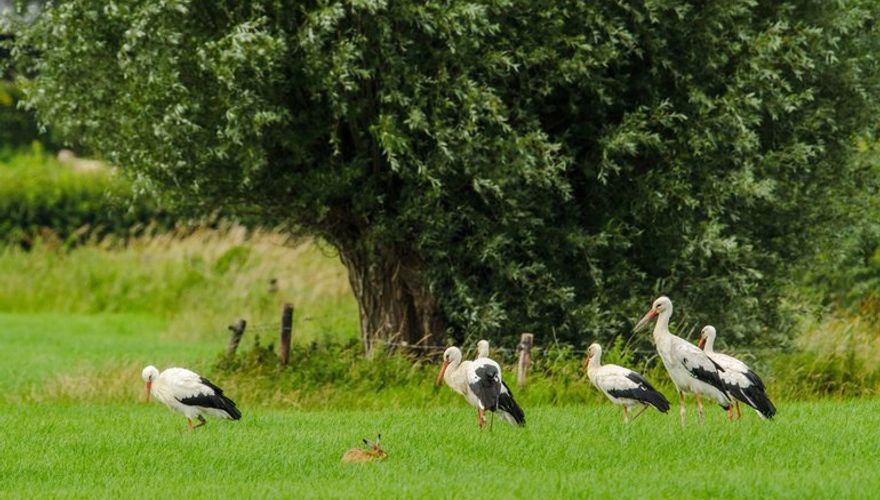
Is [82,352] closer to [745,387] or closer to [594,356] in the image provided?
[594,356]

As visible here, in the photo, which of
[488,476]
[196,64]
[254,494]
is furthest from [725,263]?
[254,494]

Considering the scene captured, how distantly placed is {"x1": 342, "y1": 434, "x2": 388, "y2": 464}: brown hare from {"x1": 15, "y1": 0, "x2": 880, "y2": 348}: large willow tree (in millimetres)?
5954

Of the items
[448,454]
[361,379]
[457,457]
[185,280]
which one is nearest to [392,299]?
[361,379]

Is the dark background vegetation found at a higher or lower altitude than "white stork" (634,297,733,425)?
higher

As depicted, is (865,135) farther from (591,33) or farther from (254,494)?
(254,494)

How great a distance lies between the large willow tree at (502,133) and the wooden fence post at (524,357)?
1.23m

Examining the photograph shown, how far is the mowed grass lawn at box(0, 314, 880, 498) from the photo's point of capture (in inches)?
535

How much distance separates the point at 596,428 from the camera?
55.8ft

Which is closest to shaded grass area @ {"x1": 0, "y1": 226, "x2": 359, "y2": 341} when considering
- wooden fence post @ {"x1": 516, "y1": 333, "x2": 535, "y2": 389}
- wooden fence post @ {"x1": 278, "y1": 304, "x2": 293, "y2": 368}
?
wooden fence post @ {"x1": 278, "y1": 304, "x2": 293, "y2": 368}

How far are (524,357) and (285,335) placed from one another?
156 inches

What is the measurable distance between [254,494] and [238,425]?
15.9ft

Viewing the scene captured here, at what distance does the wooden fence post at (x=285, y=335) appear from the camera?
2305cm

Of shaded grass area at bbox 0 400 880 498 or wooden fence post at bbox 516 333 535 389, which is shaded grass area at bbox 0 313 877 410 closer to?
wooden fence post at bbox 516 333 535 389

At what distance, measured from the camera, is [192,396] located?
56.4 ft
